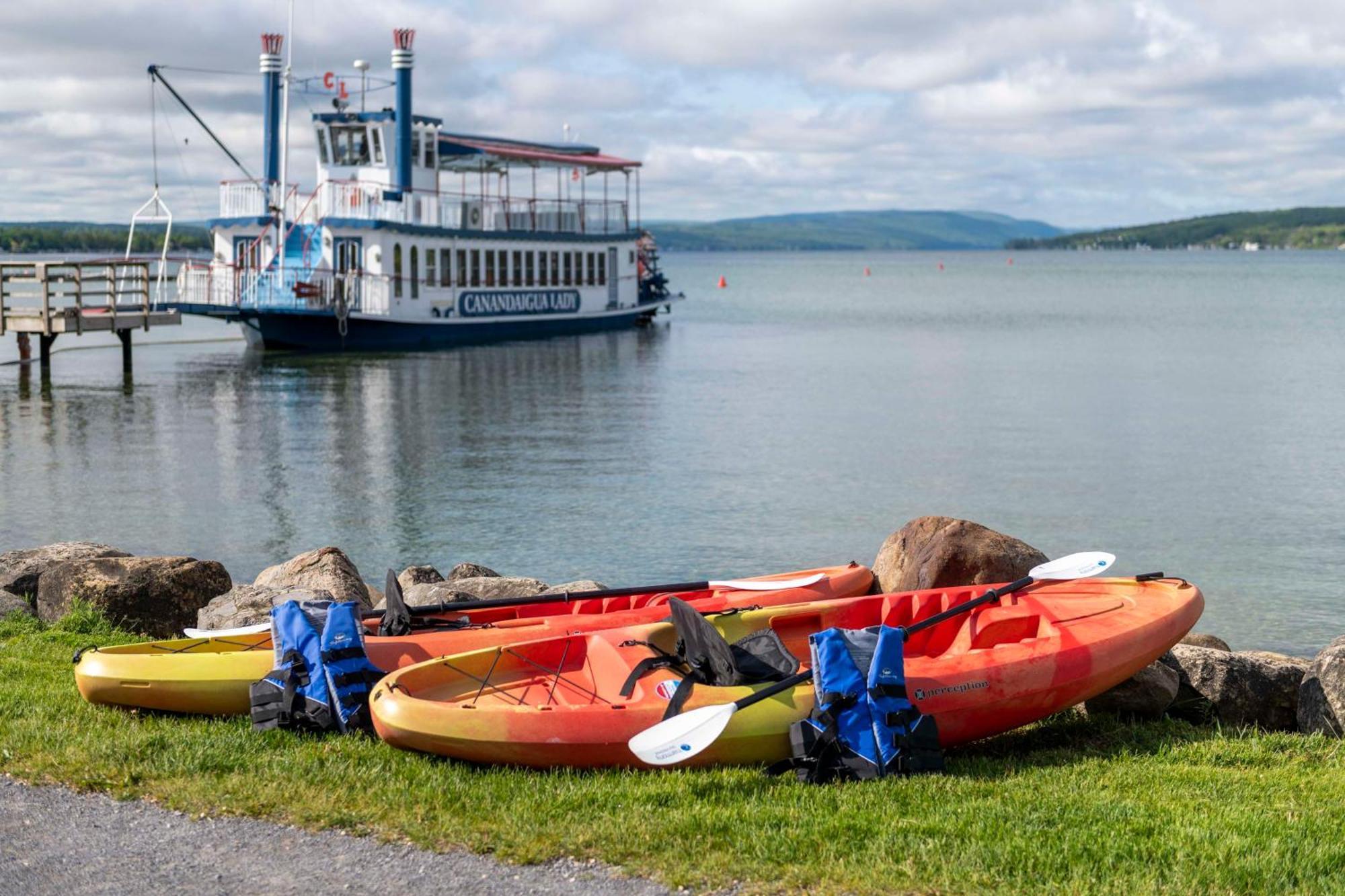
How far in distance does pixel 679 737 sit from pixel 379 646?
2.31 m

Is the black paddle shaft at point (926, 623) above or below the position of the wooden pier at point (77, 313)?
below

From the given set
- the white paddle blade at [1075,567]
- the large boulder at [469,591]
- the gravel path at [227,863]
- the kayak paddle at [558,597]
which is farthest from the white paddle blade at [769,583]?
the gravel path at [227,863]


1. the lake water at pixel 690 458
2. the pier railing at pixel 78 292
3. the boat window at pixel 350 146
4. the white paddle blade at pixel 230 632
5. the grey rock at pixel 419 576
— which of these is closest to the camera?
the white paddle blade at pixel 230 632

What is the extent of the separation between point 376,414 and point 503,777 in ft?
76.4

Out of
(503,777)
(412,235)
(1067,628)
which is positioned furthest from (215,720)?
(412,235)

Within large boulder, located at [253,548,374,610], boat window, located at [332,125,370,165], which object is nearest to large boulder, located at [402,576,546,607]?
large boulder, located at [253,548,374,610]

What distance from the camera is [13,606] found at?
413 inches

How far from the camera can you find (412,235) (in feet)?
135

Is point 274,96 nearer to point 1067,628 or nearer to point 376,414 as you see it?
point 376,414

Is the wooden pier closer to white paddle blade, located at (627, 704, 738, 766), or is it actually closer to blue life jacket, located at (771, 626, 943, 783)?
white paddle blade, located at (627, 704, 738, 766)

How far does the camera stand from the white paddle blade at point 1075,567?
29.9 feet

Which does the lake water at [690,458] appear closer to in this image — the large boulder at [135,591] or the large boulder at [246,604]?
the large boulder at [135,591]

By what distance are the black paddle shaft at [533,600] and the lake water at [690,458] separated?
17.3ft

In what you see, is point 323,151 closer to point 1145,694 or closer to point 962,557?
point 962,557
